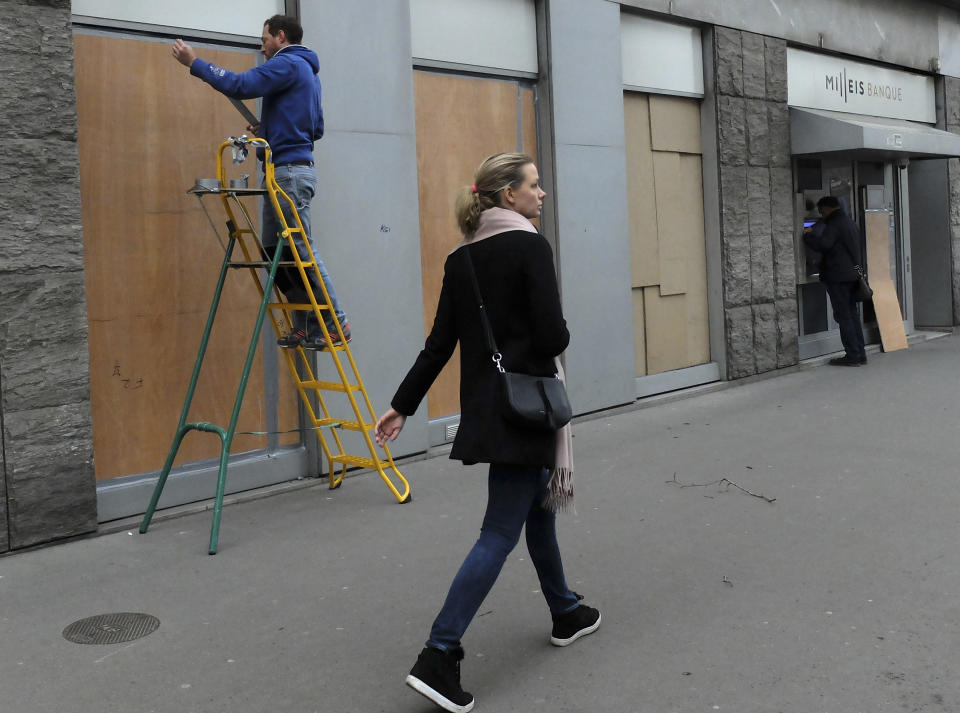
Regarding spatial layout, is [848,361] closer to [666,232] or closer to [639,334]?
[666,232]

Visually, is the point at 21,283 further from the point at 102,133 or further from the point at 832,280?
the point at 832,280

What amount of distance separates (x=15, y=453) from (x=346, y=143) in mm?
2932

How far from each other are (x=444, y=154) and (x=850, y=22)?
706 centimetres

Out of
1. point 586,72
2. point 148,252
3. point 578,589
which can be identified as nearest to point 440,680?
point 578,589

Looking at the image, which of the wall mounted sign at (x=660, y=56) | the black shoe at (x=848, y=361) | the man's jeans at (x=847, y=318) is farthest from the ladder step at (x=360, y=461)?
the black shoe at (x=848, y=361)

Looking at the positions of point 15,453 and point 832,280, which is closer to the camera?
point 15,453

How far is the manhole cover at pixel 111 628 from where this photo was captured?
432cm

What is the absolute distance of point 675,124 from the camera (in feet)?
35.0

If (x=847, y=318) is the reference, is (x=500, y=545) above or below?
below

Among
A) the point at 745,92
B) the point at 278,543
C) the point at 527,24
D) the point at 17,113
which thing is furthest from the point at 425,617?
the point at 745,92

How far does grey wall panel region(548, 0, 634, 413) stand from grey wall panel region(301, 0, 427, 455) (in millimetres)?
1782

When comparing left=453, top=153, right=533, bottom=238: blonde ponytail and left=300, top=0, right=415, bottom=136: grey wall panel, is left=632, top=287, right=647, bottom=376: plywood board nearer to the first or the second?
left=300, top=0, right=415, bottom=136: grey wall panel

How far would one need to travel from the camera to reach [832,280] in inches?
482

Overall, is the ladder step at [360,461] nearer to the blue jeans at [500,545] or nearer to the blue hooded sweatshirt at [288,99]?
the blue hooded sweatshirt at [288,99]
